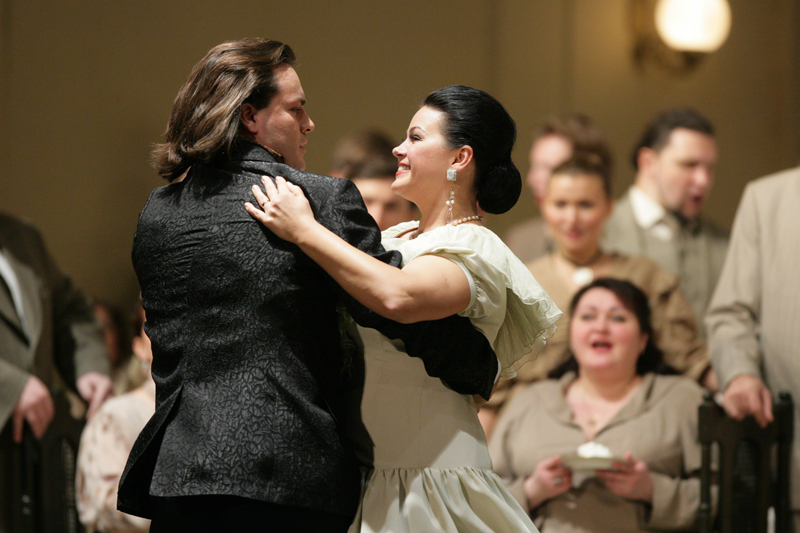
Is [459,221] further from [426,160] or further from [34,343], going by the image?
[34,343]

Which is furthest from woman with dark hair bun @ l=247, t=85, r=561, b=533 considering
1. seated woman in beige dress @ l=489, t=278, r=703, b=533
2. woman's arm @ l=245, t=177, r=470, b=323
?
seated woman in beige dress @ l=489, t=278, r=703, b=533

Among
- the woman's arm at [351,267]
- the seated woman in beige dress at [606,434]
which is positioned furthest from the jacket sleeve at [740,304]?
the woman's arm at [351,267]

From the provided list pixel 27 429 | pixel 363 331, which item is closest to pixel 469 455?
pixel 363 331

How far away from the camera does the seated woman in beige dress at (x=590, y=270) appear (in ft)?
12.5

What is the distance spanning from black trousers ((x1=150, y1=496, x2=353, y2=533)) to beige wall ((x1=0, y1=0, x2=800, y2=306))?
11.2ft

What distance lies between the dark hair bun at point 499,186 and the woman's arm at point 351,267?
41cm

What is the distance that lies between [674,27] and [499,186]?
13.7 feet

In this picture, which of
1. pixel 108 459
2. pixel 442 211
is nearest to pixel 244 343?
pixel 442 211

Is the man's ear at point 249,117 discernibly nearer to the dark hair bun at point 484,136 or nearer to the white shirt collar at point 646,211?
the dark hair bun at point 484,136

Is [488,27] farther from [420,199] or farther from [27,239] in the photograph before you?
[420,199]

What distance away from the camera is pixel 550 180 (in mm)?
4191

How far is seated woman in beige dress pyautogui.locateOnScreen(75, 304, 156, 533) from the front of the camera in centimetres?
346

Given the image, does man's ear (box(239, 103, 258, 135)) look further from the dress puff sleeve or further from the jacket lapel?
the jacket lapel

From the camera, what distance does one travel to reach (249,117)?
1.93 m
